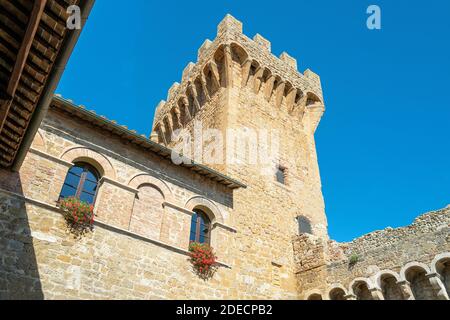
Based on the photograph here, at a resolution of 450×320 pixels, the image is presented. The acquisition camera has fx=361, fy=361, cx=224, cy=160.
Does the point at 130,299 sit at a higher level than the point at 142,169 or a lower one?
lower

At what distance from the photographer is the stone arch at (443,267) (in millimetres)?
9383

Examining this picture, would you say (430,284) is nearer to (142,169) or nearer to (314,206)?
(314,206)

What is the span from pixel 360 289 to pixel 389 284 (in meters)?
0.93

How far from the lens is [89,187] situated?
927 centimetres

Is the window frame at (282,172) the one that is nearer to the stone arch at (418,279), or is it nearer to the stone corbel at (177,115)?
the stone arch at (418,279)

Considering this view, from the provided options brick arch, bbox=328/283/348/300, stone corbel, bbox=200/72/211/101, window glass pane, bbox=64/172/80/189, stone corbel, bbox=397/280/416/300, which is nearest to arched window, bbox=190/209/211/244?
window glass pane, bbox=64/172/80/189

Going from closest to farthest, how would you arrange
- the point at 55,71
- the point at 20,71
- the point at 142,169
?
1. the point at 20,71
2. the point at 55,71
3. the point at 142,169

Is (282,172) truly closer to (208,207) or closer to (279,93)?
(279,93)

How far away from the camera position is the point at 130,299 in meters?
8.40

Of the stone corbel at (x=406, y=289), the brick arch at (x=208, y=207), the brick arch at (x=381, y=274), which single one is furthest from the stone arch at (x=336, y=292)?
the brick arch at (x=208, y=207)

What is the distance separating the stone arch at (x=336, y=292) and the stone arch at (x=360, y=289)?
344 millimetres

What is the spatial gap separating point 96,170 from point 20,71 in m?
5.39

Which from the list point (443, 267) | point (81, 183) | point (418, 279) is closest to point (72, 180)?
point (81, 183)
